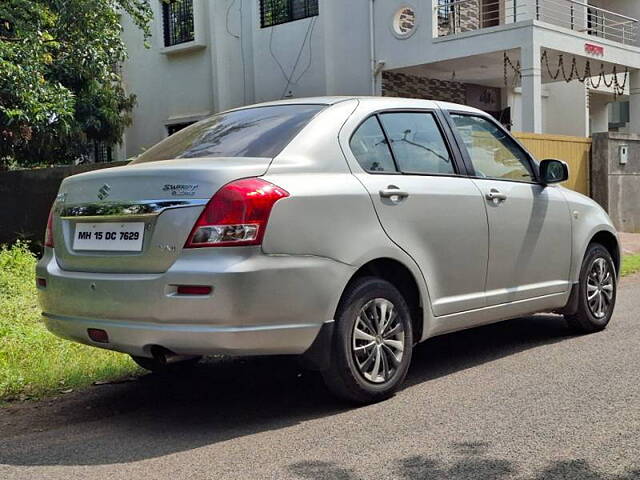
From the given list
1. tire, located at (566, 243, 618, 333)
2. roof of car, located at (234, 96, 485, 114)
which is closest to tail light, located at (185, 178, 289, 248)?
roof of car, located at (234, 96, 485, 114)

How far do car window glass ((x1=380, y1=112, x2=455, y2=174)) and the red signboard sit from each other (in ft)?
44.6

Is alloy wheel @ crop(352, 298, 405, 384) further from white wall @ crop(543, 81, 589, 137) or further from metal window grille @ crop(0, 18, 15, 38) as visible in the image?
white wall @ crop(543, 81, 589, 137)

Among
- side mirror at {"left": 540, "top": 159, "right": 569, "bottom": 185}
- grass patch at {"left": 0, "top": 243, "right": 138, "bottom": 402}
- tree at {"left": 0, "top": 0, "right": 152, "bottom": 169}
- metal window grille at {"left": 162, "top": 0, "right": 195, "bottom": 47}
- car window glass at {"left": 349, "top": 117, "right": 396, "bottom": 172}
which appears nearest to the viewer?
car window glass at {"left": 349, "top": 117, "right": 396, "bottom": 172}

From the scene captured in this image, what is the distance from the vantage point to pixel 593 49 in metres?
18.0

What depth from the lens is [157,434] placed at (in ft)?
14.5

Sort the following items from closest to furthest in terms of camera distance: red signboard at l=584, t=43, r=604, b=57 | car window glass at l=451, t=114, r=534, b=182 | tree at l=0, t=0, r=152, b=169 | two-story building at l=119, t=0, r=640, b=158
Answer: car window glass at l=451, t=114, r=534, b=182 < tree at l=0, t=0, r=152, b=169 < two-story building at l=119, t=0, r=640, b=158 < red signboard at l=584, t=43, r=604, b=57

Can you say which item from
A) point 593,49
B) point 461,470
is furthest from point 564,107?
point 461,470

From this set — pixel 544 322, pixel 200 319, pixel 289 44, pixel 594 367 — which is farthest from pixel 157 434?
pixel 289 44

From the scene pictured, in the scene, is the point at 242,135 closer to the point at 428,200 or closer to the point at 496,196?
the point at 428,200

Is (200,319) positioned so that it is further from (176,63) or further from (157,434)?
(176,63)

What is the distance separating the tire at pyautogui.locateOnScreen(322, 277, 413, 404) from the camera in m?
4.51

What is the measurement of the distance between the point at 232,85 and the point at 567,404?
1652 cm

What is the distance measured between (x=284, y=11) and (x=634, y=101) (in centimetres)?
862

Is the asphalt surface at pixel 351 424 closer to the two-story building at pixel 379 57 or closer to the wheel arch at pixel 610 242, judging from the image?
the wheel arch at pixel 610 242
